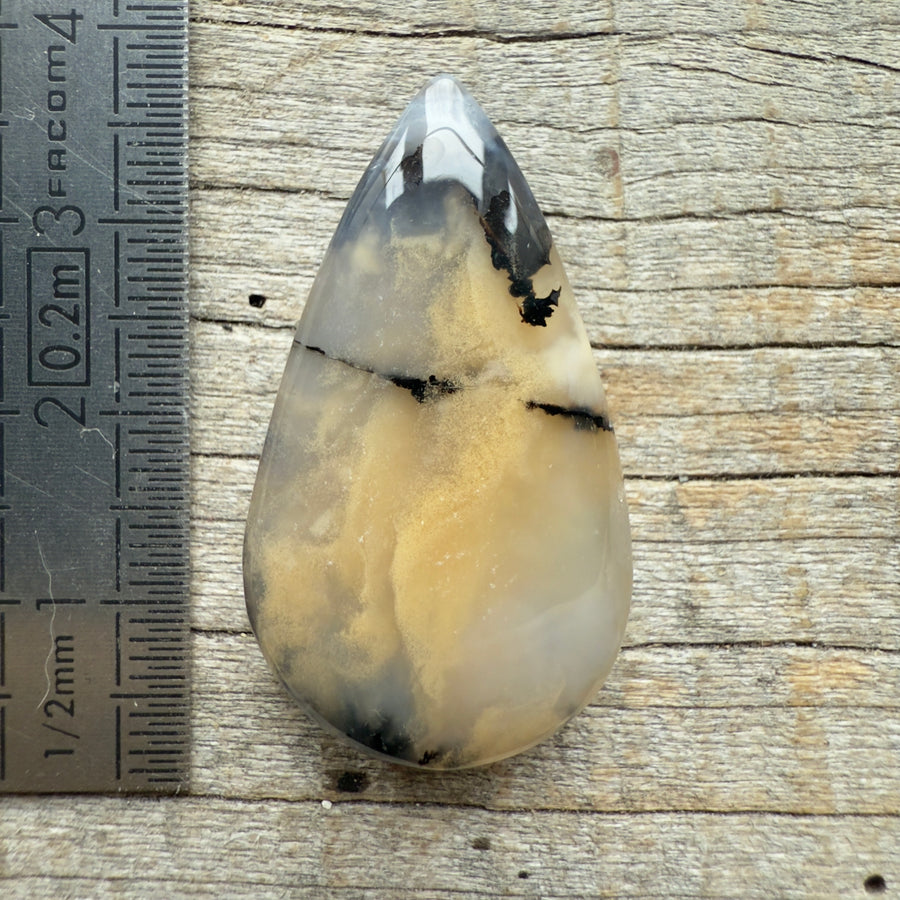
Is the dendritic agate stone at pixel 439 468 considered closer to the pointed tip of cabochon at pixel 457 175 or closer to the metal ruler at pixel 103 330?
the pointed tip of cabochon at pixel 457 175

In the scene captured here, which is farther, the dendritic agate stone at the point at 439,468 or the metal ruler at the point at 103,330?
the metal ruler at the point at 103,330

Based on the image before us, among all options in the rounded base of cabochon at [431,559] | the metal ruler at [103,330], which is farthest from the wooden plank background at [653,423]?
the rounded base of cabochon at [431,559]

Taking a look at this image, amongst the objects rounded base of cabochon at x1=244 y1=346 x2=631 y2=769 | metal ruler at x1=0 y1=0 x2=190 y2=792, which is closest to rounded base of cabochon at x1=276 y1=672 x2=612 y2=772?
rounded base of cabochon at x1=244 y1=346 x2=631 y2=769

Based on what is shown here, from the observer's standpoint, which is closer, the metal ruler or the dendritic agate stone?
the dendritic agate stone

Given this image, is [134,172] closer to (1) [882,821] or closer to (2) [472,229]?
(2) [472,229]

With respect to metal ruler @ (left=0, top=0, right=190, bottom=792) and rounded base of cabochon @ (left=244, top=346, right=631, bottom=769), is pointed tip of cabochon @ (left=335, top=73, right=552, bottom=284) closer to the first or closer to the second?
rounded base of cabochon @ (left=244, top=346, right=631, bottom=769)

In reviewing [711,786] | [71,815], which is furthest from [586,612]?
[71,815]
